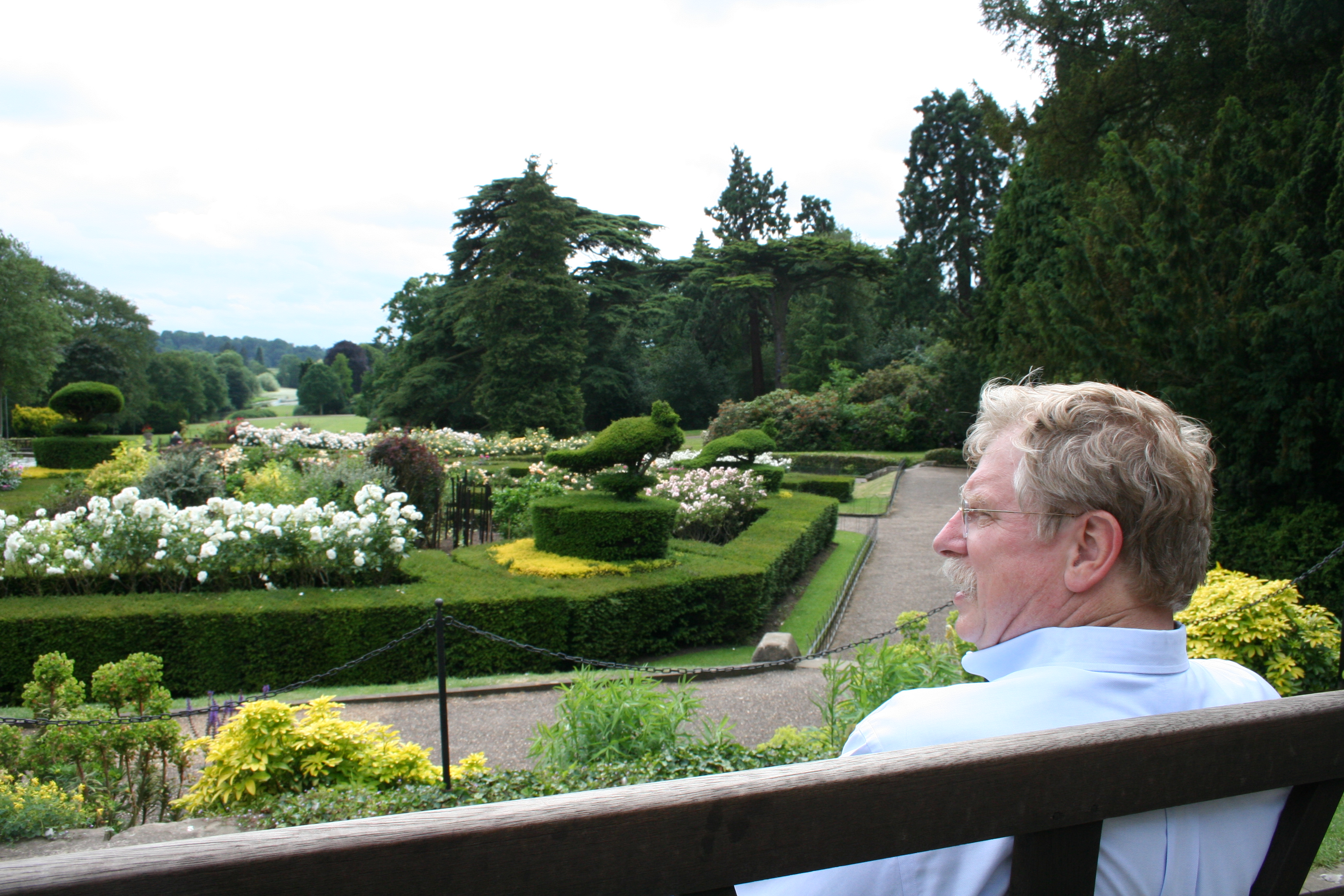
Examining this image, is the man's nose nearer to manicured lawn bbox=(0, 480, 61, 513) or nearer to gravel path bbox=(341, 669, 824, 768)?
gravel path bbox=(341, 669, 824, 768)

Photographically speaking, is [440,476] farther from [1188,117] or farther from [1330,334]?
[1188,117]

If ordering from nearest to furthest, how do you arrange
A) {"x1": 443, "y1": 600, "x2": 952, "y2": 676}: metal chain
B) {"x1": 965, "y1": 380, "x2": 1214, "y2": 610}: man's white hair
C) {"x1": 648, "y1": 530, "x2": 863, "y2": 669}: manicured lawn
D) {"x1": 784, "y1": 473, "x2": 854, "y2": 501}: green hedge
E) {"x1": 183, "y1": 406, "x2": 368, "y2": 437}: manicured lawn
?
{"x1": 965, "y1": 380, "x2": 1214, "y2": 610}: man's white hair, {"x1": 443, "y1": 600, "x2": 952, "y2": 676}: metal chain, {"x1": 648, "y1": 530, "x2": 863, "y2": 669}: manicured lawn, {"x1": 784, "y1": 473, "x2": 854, "y2": 501}: green hedge, {"x1": 183, "y1": 406, "x2": 368, "y2": 437}: manicured lawn

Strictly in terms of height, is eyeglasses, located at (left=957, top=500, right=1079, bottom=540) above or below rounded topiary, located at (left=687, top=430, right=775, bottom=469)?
above

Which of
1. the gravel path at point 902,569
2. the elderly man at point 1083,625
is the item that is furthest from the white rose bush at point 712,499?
the elderly man at point 1083,625

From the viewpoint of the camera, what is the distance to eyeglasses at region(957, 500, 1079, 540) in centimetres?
133

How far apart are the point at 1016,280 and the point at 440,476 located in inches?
441

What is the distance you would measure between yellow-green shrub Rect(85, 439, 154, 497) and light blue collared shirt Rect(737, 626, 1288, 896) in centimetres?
1394

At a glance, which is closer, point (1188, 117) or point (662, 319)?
point (1188, 117)

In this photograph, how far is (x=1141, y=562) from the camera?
1.27 meters

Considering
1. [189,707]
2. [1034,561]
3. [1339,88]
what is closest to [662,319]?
[1339,88]

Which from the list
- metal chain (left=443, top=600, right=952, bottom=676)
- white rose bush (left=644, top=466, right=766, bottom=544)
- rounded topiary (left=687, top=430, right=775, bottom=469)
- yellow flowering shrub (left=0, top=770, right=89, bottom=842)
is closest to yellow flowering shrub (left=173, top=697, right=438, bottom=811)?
yellow flowering shrub (left=0, top=770, right=89, bottom=842)

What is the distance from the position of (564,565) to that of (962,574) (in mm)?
6495

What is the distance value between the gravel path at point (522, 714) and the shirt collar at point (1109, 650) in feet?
13.2

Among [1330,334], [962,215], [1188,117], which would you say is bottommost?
[1330,334]
